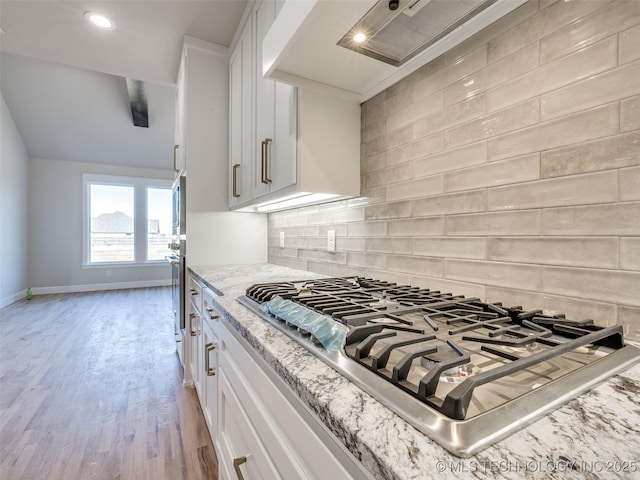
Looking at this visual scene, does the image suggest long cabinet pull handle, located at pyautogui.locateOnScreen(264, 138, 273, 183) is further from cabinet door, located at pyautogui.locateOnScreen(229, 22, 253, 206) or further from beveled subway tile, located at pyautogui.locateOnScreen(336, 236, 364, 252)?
beveled subway tile, located at pyautogui.locateOnScreen(336, 236, 364, 252)

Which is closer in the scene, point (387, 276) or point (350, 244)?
point (387, 276)

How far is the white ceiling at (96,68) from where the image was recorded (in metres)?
2.04

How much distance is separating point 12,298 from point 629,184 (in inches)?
265

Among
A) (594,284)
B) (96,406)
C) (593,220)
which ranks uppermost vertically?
(593,220)

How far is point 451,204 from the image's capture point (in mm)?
1043

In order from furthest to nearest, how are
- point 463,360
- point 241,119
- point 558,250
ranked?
point 241,119
point 558,250
point 463,360

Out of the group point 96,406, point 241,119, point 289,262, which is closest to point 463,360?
point 289,262

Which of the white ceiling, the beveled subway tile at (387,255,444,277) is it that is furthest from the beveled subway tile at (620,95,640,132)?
the white ceiling

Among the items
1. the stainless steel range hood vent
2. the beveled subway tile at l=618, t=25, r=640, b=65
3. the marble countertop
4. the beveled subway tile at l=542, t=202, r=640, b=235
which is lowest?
the marble countertop

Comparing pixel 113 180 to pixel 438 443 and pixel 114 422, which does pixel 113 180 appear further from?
pixel 438 443

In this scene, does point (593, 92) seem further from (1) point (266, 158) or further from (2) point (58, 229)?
(2) point (58, 229)

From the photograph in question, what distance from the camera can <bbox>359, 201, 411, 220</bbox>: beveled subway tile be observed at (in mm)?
1226

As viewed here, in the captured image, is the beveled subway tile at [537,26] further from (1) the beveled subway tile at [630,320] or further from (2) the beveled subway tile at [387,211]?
(1) the beveled subway tile at [630,320]

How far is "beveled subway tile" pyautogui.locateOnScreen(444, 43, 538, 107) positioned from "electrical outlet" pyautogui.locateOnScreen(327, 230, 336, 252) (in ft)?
2.76
